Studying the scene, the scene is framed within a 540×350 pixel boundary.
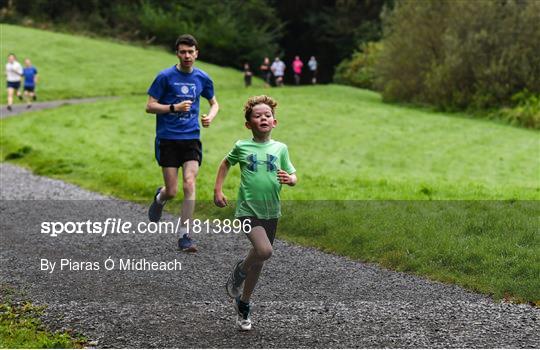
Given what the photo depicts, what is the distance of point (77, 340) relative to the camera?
5.87 meters

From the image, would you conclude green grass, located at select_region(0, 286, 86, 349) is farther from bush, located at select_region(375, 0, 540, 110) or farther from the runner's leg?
bush, located at select_region(375, 0, 540, 110)

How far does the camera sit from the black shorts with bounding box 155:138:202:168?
364 inches

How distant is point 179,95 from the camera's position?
8.99m

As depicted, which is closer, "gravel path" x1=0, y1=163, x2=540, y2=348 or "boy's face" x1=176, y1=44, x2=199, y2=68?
"gravel path" x1=0, y1=163, x2=540, y2=348

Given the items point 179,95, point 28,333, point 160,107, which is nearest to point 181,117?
point 179,95

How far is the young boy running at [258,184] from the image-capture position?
20.1 ft

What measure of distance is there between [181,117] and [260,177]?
3.24 meters

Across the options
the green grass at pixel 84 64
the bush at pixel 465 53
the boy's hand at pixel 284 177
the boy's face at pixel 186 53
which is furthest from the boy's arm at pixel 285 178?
the bush at pixel 465 53

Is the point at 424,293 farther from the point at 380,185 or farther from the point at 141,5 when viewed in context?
the point at 141,5

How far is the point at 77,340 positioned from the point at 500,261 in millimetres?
4594

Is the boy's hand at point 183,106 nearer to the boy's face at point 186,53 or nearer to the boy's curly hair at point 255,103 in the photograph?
the boy's face at point 186,53

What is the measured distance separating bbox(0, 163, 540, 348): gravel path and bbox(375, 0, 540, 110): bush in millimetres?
28599

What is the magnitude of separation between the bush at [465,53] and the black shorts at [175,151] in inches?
1119

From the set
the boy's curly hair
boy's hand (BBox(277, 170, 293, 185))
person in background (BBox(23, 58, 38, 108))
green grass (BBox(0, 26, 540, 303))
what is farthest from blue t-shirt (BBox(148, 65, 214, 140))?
person in background (BBox(23, 58, 38, 108))
